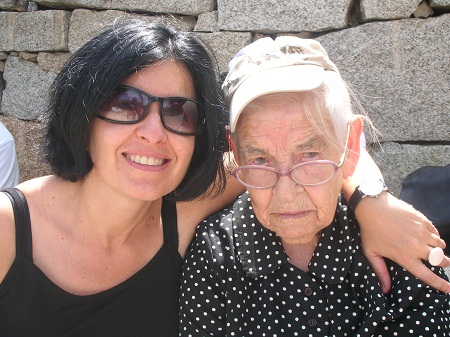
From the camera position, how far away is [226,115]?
1941mm

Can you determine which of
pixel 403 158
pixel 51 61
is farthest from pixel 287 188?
pixel 51 61

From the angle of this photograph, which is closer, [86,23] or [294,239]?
[294,239]

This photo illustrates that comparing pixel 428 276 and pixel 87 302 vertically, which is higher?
pixel 428 276

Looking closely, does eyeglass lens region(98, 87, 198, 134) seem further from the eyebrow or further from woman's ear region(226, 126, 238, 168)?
the eyebrow

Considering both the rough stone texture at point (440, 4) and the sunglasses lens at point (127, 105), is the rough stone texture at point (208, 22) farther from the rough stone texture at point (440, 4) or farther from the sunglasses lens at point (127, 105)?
the sunglasses lens at point (127, 105)

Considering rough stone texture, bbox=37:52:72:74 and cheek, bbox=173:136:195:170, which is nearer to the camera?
cheek, bbox=173:136:195:170

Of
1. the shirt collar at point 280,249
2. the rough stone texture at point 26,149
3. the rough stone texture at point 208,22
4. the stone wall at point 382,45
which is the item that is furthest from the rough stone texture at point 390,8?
the rough stone texture at point 26,149

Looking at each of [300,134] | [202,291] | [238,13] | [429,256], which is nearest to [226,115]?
[300,134]

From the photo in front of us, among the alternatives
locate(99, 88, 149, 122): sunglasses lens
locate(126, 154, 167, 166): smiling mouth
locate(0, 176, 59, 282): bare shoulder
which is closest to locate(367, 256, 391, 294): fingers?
locate(126, 154, 167, 166): smiling mouth

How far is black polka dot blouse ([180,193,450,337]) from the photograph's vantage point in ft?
5.49

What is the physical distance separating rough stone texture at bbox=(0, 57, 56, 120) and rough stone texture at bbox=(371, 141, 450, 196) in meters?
2.55

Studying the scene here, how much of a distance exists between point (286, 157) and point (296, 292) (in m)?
0.45

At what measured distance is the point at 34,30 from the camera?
4211 millimetres

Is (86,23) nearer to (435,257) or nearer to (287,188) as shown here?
(287,188)
